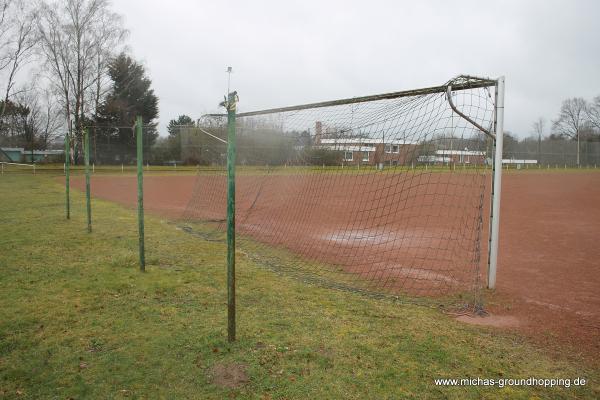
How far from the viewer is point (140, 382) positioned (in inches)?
107

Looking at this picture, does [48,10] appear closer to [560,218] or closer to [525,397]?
[560,218]

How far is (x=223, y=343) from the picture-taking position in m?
3.25

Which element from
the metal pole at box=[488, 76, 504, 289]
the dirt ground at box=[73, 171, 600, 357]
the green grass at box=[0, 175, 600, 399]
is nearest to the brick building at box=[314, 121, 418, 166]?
the dirt ground at box=[73, 171, 600, 357]

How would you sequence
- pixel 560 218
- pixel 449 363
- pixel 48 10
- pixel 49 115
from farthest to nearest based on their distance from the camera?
pixel 49 115, pixel 48 10, pixel 560 218, pixel 449 363

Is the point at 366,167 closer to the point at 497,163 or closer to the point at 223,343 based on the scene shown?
the point at 497,163

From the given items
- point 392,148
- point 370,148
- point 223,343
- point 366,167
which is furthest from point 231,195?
point 366,167

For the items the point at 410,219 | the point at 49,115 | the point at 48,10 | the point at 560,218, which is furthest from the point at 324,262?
the point at 49,115

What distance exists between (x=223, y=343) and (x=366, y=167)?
6060 mm

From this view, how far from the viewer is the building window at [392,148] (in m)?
7.17

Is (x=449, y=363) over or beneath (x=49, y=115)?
beneath

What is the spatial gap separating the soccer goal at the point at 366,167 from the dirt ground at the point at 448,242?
0.17 feet

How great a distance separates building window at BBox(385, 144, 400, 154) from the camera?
717cm

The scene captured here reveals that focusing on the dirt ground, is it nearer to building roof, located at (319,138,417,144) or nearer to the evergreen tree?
building roof, located at (319,138,417,144)

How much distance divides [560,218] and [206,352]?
10519 millimetres
